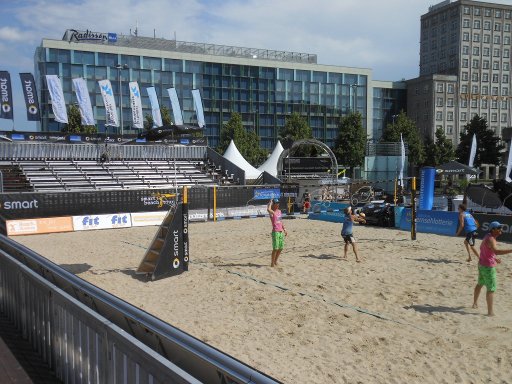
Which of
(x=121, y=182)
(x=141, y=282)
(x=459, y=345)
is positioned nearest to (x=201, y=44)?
(x=121, y=182)

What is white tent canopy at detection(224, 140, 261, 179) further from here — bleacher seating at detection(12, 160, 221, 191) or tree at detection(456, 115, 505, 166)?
tree at detection(456, 115, 505, 166)

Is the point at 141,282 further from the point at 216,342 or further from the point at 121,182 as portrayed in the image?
the point at 121,182

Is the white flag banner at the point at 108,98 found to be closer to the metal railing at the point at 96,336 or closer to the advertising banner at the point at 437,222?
the advertising banner at the point at 437,222

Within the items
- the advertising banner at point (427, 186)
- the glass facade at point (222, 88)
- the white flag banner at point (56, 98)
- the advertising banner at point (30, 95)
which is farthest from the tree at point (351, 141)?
the advertising banner at point (30, 95)

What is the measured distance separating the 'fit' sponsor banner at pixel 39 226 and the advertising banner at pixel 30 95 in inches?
495

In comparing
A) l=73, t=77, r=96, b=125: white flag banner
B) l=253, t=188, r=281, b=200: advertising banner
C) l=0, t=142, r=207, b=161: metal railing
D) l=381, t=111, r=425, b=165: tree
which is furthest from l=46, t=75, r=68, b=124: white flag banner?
l=381, t=111, r=425, b=165: tree

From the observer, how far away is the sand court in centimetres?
597

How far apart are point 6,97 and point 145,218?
14.6m

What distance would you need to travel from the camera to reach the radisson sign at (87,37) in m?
60.8

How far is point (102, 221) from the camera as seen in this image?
21781mm

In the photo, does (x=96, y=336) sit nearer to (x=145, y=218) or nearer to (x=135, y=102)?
(x=145, y=218)

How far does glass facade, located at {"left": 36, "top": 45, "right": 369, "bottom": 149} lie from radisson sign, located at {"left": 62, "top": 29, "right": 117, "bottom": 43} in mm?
1602

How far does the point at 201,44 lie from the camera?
7138 centimetres

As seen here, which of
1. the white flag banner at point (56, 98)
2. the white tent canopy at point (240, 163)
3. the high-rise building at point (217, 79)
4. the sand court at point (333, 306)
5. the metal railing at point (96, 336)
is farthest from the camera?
the high-rise building at point (217, 79)
